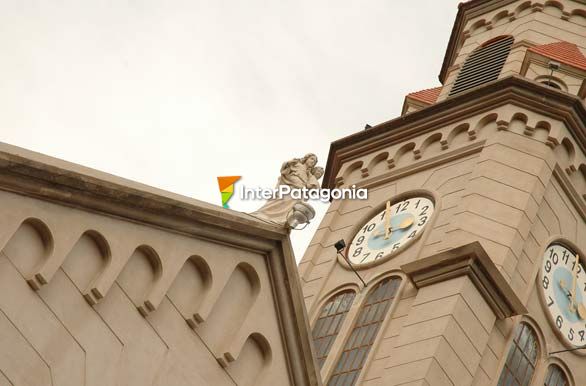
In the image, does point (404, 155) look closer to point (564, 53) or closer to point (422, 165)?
point (422, 165)

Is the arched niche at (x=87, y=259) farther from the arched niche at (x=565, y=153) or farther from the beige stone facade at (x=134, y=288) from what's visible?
the arched niche at (x=565, y=153)

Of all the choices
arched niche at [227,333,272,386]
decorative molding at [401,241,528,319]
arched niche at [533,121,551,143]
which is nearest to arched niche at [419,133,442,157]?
arched niche at [533,121,551,143]

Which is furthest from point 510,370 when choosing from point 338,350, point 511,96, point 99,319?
point 99,319

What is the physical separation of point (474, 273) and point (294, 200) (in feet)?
25.0

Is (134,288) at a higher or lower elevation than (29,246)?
higher

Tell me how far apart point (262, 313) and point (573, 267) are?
1351cm

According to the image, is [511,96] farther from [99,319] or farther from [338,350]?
[99,319]

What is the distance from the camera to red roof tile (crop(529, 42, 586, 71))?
3547cm

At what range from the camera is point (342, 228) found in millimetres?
33219

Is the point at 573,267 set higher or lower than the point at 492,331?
higher

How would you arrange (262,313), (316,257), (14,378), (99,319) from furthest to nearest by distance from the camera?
(316,257) → (262,313) → (99,319) → (14,378)

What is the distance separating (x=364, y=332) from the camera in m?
29.1

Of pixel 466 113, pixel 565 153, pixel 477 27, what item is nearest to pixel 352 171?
pixel 466 113

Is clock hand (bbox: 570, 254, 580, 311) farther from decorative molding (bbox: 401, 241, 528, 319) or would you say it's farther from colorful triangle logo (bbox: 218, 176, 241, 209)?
colorful triangle logo (bbox: 218, 176, 241, 209)
